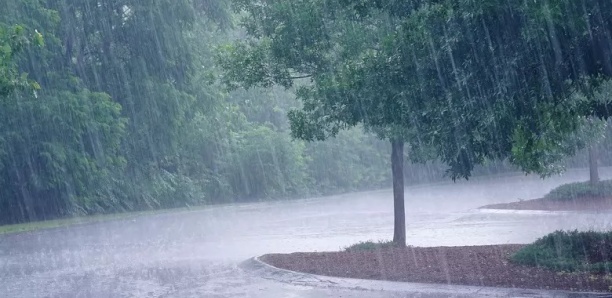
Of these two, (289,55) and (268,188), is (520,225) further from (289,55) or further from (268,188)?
(268,188)

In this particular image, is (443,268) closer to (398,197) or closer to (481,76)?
(398,197)

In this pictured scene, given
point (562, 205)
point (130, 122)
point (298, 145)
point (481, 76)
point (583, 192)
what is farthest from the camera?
point (298, 145)

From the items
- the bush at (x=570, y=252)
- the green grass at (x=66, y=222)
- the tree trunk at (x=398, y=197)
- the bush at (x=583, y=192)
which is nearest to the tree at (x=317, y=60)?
the tree trunk at (x=398, y=197)

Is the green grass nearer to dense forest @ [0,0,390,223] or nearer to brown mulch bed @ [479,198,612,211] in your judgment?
dense forest @ [0,0,390,223]

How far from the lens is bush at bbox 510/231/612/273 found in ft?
38.8

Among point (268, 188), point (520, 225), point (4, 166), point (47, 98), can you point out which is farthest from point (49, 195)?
point (520, 225)

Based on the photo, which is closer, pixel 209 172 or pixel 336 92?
pixel 336 92

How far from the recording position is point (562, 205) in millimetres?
27250

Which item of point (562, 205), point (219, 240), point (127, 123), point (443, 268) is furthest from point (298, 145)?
point (443, 268)

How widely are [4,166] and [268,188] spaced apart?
16906mm

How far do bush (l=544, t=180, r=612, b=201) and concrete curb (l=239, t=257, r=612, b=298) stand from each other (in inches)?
679

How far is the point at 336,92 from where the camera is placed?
12414 millimetres

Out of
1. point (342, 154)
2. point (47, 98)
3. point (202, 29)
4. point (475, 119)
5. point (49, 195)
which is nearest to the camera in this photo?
point (475, 119)

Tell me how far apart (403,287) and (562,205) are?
1727 cm
